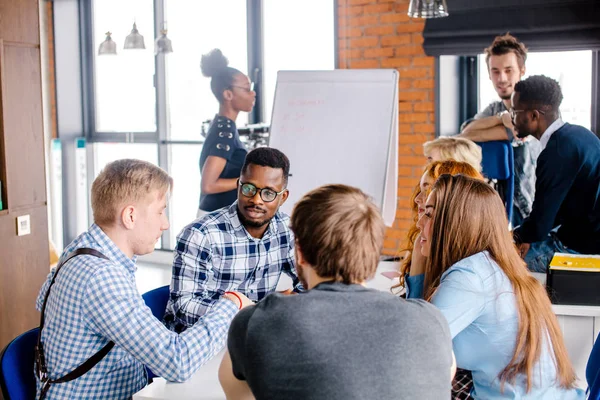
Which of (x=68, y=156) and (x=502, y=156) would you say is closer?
(x=502, y=156)

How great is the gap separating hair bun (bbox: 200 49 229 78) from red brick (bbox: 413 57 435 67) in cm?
137

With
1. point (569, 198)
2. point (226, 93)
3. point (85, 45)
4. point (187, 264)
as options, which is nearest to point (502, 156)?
point (569, 198)

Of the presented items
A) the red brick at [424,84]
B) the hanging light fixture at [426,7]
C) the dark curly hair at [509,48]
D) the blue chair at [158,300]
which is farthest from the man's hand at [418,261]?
the red brick at [424,84]

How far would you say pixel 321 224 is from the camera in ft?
4.31

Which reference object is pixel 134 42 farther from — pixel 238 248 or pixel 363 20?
pixel 238 248

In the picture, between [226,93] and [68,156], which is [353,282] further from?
[68,156]

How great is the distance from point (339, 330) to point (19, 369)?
3.57 ft

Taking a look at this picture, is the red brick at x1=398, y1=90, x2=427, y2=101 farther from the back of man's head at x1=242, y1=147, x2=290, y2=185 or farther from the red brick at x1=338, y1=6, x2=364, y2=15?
the back of man's head at x1=242, y1=147, x2=290, y2=185

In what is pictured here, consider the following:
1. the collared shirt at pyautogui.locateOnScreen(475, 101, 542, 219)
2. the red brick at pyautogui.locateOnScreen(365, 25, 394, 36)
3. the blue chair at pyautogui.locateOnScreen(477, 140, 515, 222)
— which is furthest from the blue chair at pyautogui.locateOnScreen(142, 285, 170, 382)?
the red brick at pyautogui.locateOnScreen(365, 25, 394, 36)

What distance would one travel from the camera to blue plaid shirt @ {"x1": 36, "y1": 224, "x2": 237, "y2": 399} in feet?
5.52

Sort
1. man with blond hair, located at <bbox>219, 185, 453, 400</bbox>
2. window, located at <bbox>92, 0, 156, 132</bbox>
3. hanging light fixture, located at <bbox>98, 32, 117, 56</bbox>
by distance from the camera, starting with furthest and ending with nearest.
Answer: window, located at <bbox>92, 0, 156, 132</bbox> < hanging light fixture, located at <bbox>98, 32, 117, 56</bbox> < man with blond hair, located at <bbox>219, 185, 453, 400</bbox>

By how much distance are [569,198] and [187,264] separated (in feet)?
6.01

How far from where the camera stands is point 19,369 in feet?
6.16

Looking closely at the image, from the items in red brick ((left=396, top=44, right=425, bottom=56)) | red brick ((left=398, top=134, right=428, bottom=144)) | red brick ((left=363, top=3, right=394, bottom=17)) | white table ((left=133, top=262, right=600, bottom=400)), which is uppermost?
red brick ((left=363, top=3, right=394, bottom=17))
